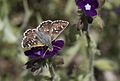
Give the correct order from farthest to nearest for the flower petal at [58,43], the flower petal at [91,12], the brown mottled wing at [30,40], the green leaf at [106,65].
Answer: the green leaf at [106,65] < the flower petal at [91,12] < the flower petal at [58,43] < the brown mottled wing at [30,40]

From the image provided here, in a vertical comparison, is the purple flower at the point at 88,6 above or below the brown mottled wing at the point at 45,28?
above

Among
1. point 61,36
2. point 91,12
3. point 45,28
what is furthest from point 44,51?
point 61,36

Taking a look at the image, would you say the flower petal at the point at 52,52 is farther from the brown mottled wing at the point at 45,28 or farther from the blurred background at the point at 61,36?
the blurred background at the point at 61,36

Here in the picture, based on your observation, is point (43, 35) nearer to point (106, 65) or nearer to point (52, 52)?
point (52, 52)

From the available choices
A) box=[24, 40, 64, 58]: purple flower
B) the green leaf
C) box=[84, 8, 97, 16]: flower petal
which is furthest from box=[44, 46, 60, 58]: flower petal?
the green leaf

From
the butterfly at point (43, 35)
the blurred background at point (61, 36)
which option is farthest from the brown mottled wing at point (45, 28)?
the blurred background at point (61, 36)

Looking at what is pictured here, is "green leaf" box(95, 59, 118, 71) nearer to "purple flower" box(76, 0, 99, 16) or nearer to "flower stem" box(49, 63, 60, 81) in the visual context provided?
"flower stem" box(49, 63, 60, 81)

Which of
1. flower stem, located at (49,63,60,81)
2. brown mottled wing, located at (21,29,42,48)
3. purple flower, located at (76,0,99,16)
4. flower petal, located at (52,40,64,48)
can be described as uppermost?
purple flower, located at (76,0,99,16)
